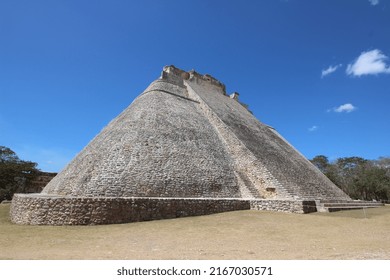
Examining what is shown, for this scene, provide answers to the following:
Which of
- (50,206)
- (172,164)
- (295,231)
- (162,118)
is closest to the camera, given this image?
(295,231)

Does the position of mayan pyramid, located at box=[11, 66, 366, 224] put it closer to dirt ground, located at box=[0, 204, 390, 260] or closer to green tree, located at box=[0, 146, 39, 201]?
dirt ground, located at box=[0, 204, 390, 260]

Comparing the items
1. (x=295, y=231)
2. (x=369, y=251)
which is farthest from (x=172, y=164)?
(x=369, y=251)

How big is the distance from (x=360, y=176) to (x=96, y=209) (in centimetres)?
3606

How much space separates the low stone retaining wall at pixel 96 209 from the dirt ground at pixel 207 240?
41cm

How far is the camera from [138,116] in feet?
48.1

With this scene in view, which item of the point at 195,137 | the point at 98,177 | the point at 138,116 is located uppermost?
the point at 138,116

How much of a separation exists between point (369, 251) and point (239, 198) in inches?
309

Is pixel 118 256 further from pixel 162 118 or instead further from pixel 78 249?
pixel 162 118

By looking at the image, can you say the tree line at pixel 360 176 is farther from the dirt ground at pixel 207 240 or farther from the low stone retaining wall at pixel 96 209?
the low stone retaining wall at pixel 96 209

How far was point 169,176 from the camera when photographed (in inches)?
457

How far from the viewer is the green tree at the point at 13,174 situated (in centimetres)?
2589

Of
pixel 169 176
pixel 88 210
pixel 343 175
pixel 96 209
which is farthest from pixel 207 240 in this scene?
pixel 343 175

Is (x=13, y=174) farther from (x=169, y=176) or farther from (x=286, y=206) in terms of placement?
(x=286, y=206)
